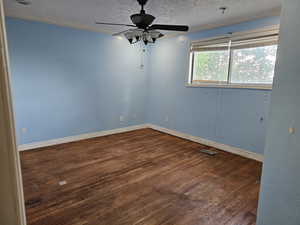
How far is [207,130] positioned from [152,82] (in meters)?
2.10

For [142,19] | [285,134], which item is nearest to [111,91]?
[142,19]

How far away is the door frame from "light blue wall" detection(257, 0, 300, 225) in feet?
4.57

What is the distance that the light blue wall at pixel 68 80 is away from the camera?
3371 millimetres

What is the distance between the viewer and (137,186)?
8.08 ft

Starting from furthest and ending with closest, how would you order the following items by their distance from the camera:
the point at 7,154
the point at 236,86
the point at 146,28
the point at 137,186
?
the point at 236,86 < the point at 137,186 < the point at 146,28 < the point at 7,154

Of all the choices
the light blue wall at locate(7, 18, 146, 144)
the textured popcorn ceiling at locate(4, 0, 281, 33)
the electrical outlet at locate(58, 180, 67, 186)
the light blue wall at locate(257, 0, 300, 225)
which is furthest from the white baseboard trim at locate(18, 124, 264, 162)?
the textured popcorn ceiling at locate(4, 0, 281, 33)

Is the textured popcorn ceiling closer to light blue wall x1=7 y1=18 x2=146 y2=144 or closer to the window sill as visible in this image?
light blue wall x1=7 y1=18 x2=146 y2=144

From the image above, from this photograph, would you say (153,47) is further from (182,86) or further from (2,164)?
(2,164)

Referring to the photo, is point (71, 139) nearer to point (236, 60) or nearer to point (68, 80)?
point (68, 80)

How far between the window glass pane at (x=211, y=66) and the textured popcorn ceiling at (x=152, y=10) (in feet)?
1.91

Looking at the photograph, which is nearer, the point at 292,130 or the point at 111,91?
the point at 292,130

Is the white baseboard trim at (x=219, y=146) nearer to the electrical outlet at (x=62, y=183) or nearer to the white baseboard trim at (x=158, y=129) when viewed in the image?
the white baseboard trim at (x=158, y=129)

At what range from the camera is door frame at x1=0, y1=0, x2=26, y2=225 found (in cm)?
36

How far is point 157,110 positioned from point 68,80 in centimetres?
242
